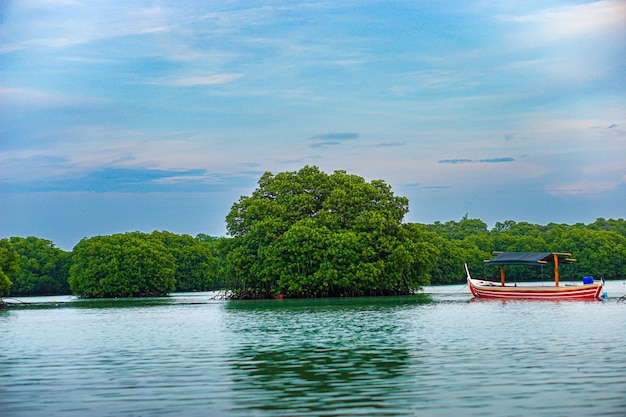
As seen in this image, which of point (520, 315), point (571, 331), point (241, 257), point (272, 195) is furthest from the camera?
point (272, 195)

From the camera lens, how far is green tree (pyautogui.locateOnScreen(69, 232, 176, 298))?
97438 millimetres

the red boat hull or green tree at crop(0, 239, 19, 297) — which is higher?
green tree at crop(0, 239, 19, 297)

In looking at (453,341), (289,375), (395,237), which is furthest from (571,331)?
(395,237)

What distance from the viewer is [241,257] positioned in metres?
72.9

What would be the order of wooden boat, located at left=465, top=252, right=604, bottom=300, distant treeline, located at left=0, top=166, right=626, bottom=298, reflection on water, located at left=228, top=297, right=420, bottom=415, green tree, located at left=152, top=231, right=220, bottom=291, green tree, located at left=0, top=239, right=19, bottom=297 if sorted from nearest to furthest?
reflection on water, located at left=228, top=297, right=420, bottom=415
wooden boat, located at left=465, top=252, right=604, bottom=300
green tree, located at left=0, top=239, right=19, bottom=297
distant treeline, located at left=0, top=166, right=626, bottom=298
green tree, located at left=152, top=231, right=220, bottom=291

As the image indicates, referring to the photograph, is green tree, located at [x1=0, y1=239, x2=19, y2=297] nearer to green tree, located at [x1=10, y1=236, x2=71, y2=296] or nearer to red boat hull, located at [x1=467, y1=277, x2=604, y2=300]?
red boat hull, located at [x1=467, y1=277, x2=604, y2=300]

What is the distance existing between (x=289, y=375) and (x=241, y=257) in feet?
177

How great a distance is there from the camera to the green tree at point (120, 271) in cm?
9744

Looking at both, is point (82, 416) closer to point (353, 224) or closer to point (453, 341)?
point (453, 341)

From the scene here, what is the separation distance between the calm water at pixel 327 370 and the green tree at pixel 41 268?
3430 inches

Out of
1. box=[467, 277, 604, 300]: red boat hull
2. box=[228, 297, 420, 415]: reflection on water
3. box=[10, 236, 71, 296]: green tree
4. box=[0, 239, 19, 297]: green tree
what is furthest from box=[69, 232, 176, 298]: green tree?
box=[228, 297, 420, 415]: reflection on water

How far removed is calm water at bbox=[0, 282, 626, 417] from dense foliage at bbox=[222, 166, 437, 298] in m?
35.8

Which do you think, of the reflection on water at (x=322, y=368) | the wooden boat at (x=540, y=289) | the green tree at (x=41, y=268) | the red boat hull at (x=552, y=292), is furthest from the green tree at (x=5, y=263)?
the green tree at (x=41, y=268)

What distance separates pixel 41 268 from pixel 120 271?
28.3m
